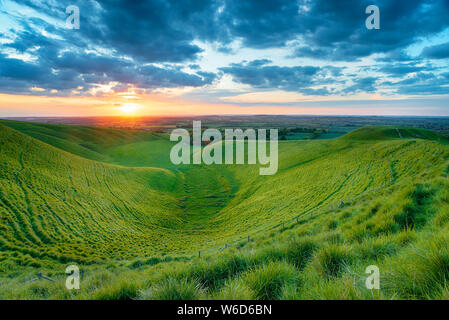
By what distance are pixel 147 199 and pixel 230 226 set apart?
57.9 ft

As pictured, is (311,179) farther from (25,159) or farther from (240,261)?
(25,159)

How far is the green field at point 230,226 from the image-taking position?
2.63 meters

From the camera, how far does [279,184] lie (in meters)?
35.1

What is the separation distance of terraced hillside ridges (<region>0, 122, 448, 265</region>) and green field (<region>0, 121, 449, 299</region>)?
17 centimetres

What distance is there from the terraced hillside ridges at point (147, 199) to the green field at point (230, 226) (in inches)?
6.9

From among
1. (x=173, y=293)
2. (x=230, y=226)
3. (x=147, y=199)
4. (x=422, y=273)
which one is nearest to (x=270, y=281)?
(x=173, y=293)

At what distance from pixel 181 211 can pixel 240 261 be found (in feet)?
97.0

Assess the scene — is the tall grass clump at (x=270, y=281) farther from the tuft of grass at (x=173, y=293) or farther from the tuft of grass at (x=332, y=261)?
the tuft of grass at (x=173, y=293)
